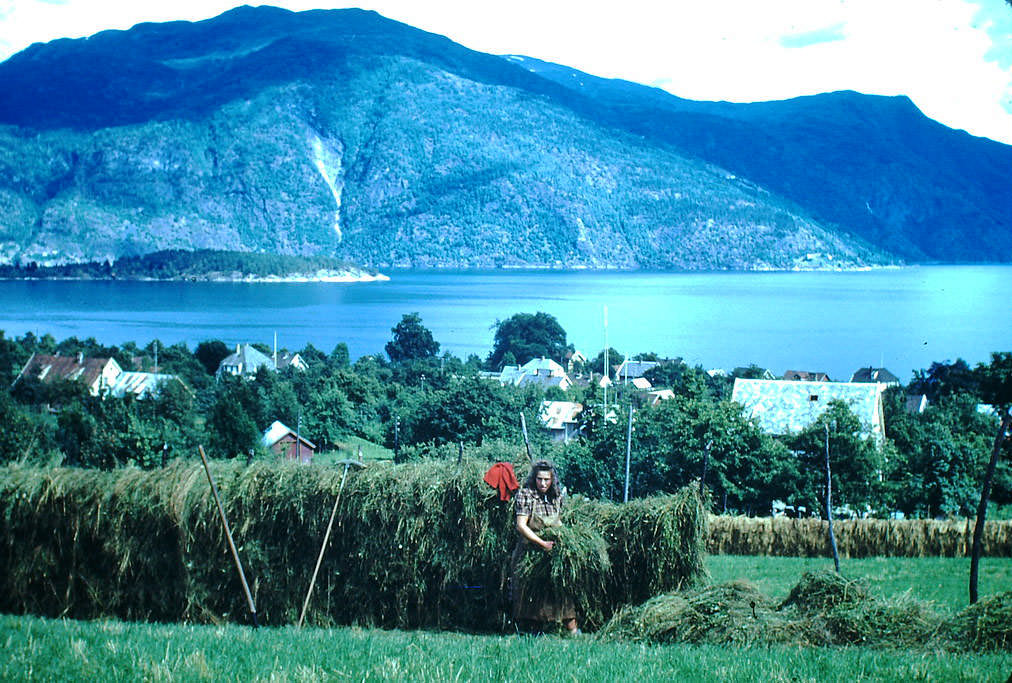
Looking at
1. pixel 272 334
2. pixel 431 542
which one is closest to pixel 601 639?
pixel 431 542

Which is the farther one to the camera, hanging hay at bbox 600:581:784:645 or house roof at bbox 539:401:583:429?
house roof at bbox 539:401:583:429

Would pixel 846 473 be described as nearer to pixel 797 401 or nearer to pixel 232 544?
pixel 797 401

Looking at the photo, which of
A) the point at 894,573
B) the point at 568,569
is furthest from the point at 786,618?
the point at 894,573

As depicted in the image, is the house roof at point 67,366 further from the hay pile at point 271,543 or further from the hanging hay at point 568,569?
the hanging hay at point 568,569

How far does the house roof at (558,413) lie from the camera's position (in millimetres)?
49469

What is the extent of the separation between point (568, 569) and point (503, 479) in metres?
1.10

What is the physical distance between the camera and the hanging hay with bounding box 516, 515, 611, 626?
9.05 m

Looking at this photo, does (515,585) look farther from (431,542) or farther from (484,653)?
(484,653)

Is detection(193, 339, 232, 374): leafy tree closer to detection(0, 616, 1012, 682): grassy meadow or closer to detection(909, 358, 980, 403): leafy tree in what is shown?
detection(909, 358, 980, 403): leafy tree

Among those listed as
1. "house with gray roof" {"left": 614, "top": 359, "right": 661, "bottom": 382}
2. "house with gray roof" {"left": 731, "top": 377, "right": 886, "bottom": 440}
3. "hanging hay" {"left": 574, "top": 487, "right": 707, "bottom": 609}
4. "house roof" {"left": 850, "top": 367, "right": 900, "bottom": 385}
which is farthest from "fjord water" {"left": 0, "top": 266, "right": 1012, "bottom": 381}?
"hanging hay" {"left": 574, "top": 487, "right": 707, "bottom": 609}

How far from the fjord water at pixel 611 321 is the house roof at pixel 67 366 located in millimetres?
34569

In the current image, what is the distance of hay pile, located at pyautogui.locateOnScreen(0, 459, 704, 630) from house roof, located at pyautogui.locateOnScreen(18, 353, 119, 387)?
5667 centimetres

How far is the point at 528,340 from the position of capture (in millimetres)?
93875

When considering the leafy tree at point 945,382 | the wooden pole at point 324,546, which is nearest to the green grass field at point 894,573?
the wooden pole at point 324,546
